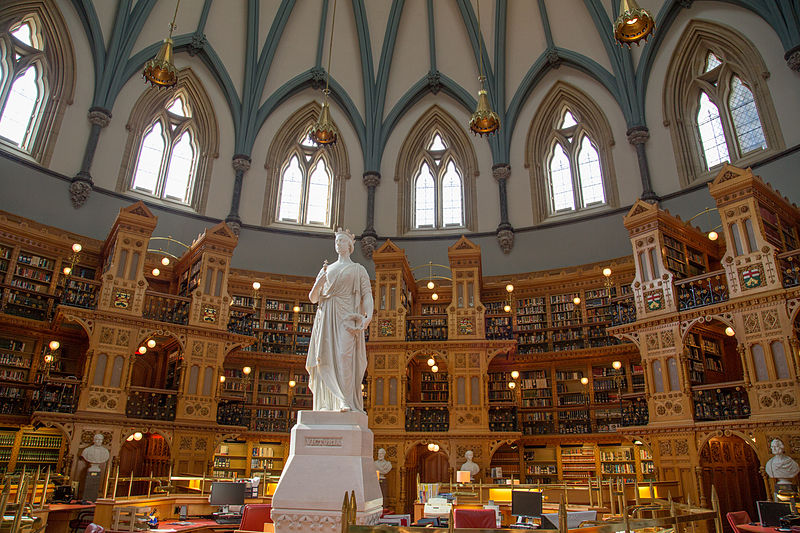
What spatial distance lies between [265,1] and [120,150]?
25.9 feet

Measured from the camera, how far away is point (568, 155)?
69.5 feet

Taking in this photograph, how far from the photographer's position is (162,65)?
13.1 meters

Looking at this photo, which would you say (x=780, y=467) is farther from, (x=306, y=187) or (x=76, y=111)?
(x=76, y=111)

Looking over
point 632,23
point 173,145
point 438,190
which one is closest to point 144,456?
point 173,145

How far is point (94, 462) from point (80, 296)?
4.23 metres

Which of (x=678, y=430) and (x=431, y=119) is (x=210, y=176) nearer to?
(x=431, y=119)

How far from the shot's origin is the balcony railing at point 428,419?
16.2 m

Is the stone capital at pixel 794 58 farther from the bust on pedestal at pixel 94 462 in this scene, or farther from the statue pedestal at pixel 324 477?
the bust on pedestal at pixel 94 462

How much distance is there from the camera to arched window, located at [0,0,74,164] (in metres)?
17.3

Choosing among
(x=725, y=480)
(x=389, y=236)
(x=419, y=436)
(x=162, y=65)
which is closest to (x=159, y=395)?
(x=419, y=436)

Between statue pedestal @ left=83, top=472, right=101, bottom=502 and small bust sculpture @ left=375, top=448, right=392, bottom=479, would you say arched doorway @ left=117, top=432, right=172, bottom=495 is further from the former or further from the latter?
small bust sculpture @ left=375, top=448, right=392, bottom=479

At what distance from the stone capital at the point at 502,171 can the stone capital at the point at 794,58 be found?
8.89m

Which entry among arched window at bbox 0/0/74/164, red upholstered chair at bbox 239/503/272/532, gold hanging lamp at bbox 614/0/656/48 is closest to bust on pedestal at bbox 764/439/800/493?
gold hanging lamp at bbox 614/0/656/48

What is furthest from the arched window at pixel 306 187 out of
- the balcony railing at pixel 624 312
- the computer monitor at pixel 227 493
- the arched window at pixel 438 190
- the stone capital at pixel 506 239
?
the computer monitor at pixel 227 493
